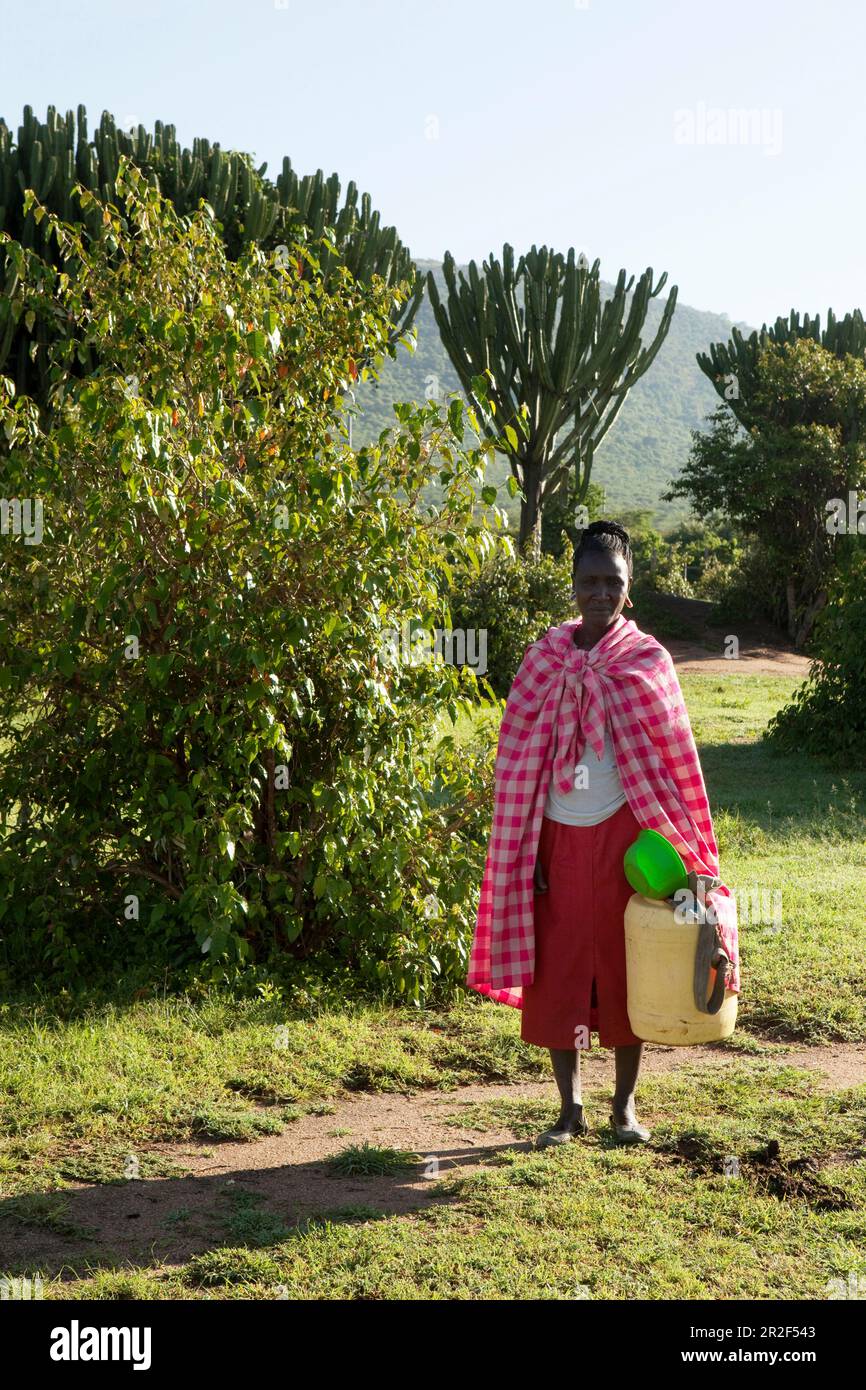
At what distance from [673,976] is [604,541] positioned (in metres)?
1.30

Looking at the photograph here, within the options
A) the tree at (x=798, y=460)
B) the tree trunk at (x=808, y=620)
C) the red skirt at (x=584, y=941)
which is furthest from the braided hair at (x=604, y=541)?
the tree trunk at (x=808, y=620)

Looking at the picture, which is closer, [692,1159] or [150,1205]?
[150,1205]

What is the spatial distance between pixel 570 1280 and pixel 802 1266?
589 millimetres

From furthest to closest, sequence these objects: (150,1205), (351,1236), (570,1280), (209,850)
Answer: (209,850) → (150,1205) → (351,1236) → (570,1280)

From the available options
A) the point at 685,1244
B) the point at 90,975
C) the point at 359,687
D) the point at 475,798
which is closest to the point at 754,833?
the point at 475,798

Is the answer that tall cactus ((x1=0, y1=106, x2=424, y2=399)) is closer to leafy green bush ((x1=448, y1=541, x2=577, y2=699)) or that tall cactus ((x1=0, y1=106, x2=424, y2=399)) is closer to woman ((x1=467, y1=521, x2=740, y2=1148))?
leafy green bush ((x1=448, y1=541, x2=577, y2=699))

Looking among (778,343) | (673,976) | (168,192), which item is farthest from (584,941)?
(778,343)

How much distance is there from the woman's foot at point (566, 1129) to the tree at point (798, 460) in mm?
19368

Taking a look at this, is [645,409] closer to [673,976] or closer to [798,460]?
[798,460]

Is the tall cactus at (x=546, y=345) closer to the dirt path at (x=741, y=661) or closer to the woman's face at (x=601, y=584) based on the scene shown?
the dirt path at (x=741, y=661)
